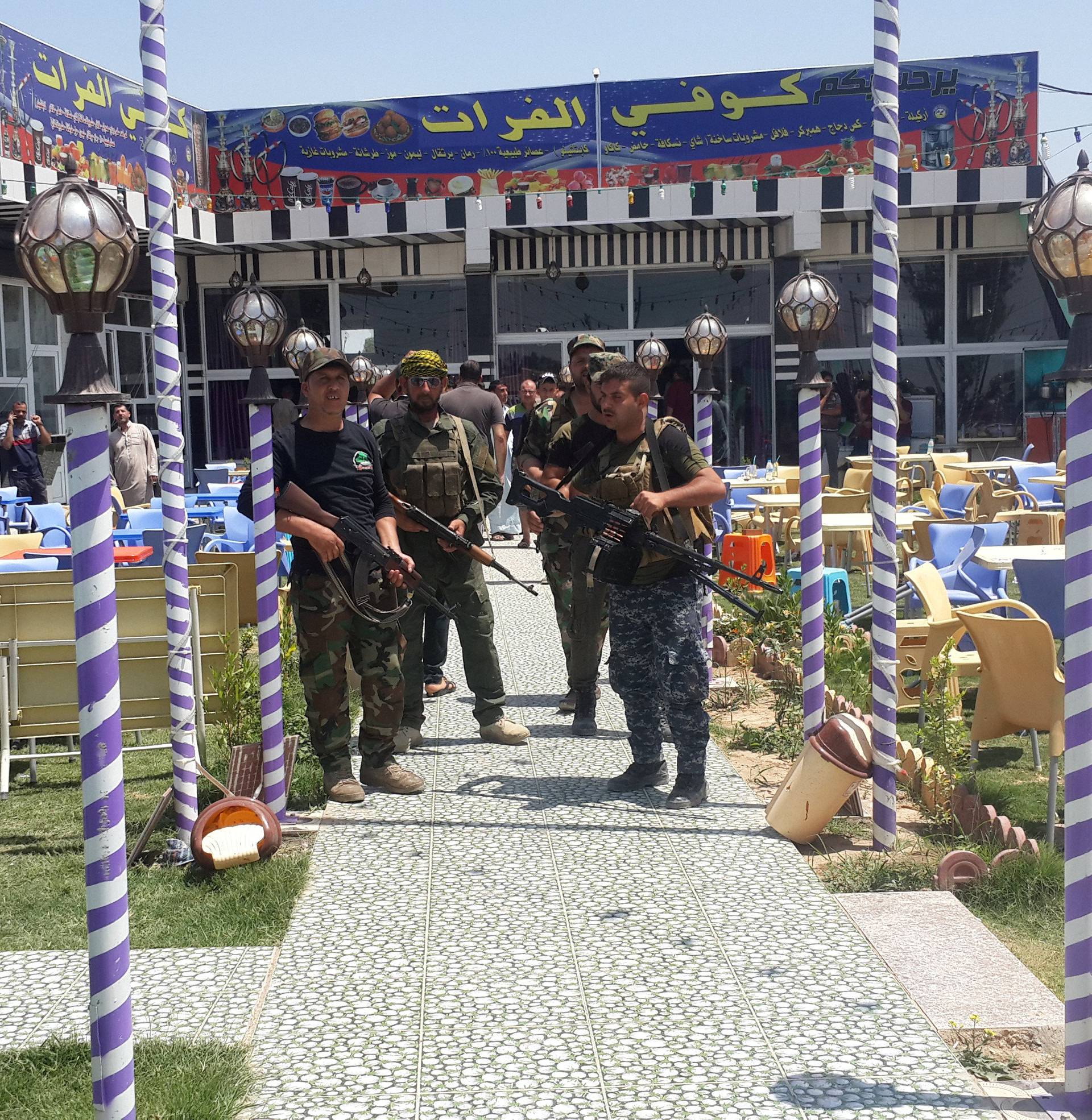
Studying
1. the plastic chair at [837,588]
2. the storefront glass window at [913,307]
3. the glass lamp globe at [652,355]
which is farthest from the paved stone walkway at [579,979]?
the storefront glass window at [913,307]

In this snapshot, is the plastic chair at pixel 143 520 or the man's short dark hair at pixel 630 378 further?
the plastic chair at pixel 143 520

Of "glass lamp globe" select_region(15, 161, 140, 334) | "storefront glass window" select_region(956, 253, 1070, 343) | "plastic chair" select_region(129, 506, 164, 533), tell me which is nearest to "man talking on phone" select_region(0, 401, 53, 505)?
"plastic chair" select_region(129, 506, 164, 533)

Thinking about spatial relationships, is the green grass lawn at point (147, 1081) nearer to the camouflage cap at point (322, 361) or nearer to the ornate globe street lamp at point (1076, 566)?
the ornate globe street lamp at point (1076, 566)

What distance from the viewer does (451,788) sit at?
20.2 feet

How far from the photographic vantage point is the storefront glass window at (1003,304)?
22.9 meters

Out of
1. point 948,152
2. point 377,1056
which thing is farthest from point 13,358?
point 377,1056

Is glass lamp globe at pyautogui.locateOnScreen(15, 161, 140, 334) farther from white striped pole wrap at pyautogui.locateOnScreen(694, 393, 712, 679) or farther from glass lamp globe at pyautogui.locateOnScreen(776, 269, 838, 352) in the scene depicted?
white striped pole wrap at pyautogui.locateOnScreen(694, 393, 712, 679)

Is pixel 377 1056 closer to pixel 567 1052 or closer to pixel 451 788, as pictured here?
pixel 567 1052

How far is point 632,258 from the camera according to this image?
22891mm

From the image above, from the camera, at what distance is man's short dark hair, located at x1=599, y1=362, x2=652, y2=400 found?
5691mm

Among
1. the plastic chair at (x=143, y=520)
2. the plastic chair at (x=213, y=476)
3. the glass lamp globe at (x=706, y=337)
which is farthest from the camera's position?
the plastic chair at (x=213, y=476)

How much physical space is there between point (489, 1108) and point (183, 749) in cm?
233

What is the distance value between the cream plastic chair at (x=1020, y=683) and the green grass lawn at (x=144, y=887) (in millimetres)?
2819

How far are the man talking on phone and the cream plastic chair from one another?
13.2m
